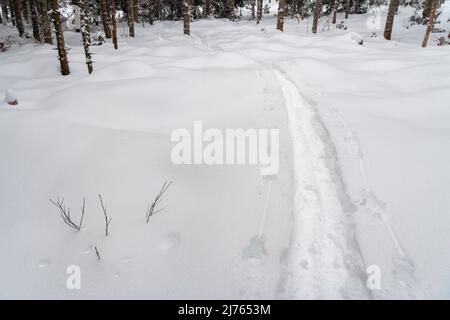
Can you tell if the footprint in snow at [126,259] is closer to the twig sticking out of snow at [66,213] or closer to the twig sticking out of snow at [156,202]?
the twig sticking out of snow at [156,202]

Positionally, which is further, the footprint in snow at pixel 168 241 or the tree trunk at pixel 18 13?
the tree trunk at pixel 18 13

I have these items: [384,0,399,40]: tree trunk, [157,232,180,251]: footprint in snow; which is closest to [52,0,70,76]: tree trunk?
[157,232,180,251]: footprint in snow

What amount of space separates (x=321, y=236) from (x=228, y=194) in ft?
4.56

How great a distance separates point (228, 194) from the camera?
4.16 metres

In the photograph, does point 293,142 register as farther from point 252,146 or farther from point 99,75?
point 99,75

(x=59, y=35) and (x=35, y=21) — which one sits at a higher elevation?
(x=35, y=21)

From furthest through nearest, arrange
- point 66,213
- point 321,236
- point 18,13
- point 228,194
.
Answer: point 18,13
point 228,194
point 66,213
point 321,236

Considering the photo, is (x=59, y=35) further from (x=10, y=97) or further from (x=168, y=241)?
(x=168, y=241)

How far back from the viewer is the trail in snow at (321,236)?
112 inches

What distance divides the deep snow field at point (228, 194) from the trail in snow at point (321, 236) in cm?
2

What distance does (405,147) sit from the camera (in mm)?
4934

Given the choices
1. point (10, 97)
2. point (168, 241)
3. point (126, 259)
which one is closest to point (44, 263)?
point (126, 259)

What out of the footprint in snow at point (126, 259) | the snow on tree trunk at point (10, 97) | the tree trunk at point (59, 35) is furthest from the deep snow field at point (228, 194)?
the tree trunk at point (59, 35)

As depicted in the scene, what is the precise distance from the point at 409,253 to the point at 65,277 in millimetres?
3716
